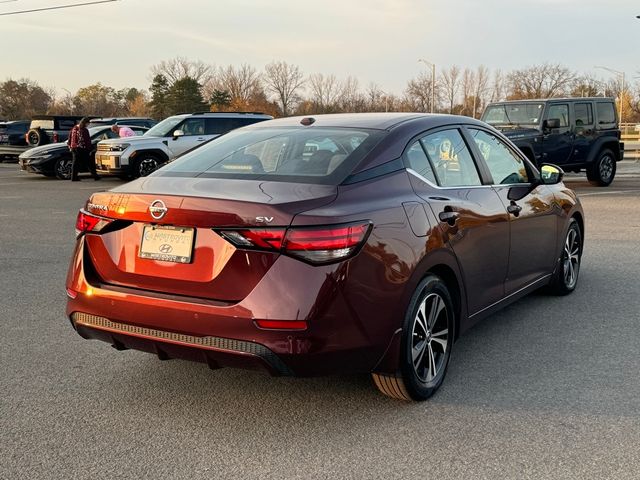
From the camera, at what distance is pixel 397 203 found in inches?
143

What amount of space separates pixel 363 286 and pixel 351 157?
2.70 feet

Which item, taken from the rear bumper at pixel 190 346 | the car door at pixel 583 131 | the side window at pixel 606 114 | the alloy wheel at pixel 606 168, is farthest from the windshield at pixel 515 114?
the rear bumper at pixel 190 346

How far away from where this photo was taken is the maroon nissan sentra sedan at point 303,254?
315cm

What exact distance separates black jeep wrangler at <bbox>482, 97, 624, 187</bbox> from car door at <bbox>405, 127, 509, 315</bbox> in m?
11.3

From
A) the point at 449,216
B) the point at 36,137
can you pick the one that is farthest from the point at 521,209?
the point at 36,137

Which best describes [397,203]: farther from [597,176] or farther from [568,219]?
[597,176]

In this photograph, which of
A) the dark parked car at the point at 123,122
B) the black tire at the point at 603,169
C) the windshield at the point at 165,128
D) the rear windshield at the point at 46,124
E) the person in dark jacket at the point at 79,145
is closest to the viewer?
the black tire at the point at 603,169

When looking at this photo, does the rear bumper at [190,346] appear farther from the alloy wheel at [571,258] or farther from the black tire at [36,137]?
the black tire at [36,137]

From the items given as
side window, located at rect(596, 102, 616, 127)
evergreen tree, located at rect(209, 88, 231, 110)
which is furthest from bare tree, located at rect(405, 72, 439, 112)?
side window, located at rect(596, 102, 616, 127)

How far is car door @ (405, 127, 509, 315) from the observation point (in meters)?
4.00

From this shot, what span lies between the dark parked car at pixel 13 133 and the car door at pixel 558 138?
70.0ft

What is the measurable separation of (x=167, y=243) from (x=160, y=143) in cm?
1485

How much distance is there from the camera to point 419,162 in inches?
160

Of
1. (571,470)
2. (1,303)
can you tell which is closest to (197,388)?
(571,470)
